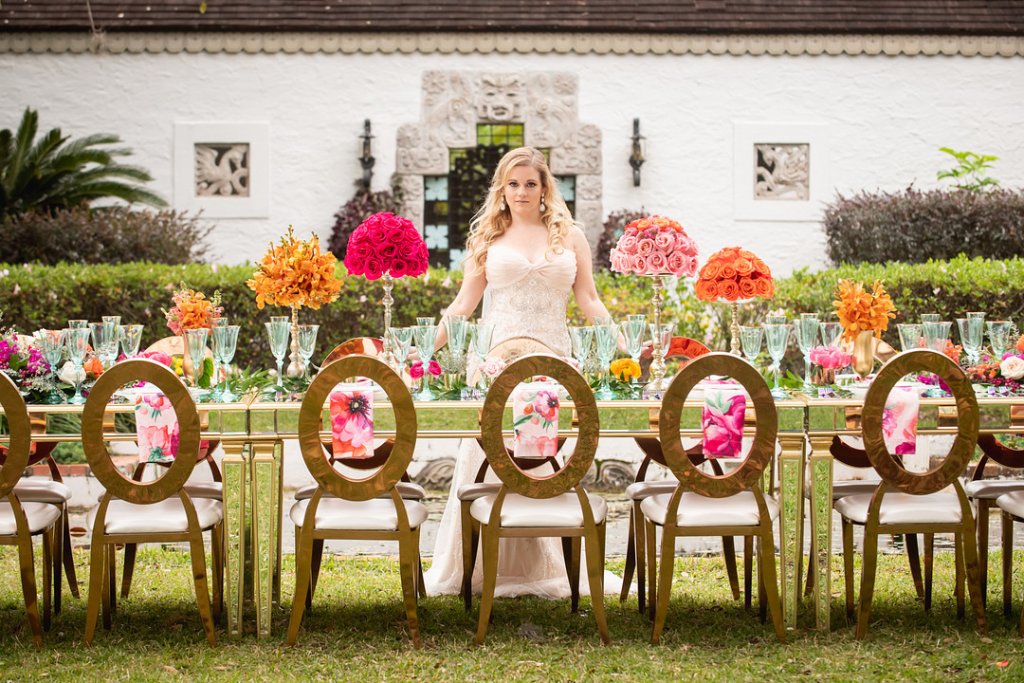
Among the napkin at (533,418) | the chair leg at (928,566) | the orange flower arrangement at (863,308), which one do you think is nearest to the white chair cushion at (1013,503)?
the chair leg at (928,566)

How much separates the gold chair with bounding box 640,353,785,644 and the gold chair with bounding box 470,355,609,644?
0.27 m

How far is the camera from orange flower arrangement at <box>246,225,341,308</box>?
5289 mm

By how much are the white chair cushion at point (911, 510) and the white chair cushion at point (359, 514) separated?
72.5 inches

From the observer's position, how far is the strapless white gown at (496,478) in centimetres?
570

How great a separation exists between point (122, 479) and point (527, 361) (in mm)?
1679

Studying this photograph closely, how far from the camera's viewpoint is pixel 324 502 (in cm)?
502

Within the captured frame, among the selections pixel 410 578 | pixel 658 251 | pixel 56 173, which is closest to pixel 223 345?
pixel 410 578

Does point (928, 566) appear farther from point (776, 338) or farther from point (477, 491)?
point (477, 491)

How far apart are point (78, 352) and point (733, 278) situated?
9.52ft

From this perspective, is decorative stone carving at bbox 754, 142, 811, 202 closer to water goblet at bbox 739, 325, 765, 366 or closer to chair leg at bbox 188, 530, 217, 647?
water goblet at bbox 739, 325, 765, 366

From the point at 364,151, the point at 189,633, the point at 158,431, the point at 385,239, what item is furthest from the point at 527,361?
the point at 364,151

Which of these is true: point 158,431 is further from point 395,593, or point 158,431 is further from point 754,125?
point 754,125

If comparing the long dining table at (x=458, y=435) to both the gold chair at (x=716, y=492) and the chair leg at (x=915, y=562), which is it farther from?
the chair leg at (x=915, y=562)

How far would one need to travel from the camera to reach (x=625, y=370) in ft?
17.1
